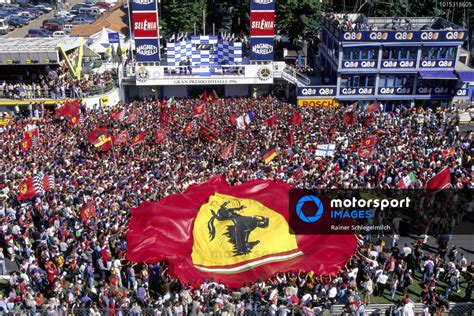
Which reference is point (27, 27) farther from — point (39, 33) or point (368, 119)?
point (368, 119)

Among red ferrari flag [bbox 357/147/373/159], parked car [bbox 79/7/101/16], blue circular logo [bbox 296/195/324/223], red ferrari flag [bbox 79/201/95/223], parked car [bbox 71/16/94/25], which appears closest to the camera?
red ferrari flag [bbox 79/201/95/223]

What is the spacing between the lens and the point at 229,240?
21.2 meters

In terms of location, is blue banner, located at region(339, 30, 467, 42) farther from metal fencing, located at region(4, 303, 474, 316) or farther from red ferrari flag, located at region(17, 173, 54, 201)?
metal fencing, located at region(4, 303, 474, 316)

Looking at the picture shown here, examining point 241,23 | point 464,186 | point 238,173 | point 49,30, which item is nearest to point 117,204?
point 238,173

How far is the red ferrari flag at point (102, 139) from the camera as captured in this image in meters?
28.9

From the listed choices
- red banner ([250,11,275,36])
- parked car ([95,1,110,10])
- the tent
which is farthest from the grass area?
parked car ([95,1,110,10])

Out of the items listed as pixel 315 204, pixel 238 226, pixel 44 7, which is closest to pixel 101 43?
pixel 44 7

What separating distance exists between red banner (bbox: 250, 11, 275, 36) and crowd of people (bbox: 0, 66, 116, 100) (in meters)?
13.2

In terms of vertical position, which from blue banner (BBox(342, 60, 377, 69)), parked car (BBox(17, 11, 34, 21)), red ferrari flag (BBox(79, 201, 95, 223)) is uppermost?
parked car (BBox(17, 11, 34, 21))

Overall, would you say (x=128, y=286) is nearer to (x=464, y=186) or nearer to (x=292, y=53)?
(x=464, y=186)

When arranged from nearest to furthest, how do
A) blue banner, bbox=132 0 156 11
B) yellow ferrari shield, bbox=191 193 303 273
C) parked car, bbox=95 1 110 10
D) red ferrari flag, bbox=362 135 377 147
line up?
1. yellow ferrari shield, bbox=191 193 303 273
2. red ferrari flag, bbox=362 135 377 147
3. blue banner, bbox=132 0 156 11
4. parked car, bbox=95 1 110 10

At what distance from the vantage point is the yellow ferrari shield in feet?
→ 66.8

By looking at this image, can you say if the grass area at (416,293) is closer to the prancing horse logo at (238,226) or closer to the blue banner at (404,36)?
the prancing horse logo at (238,226)

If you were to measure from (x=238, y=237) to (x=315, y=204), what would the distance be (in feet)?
13.4
